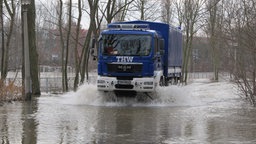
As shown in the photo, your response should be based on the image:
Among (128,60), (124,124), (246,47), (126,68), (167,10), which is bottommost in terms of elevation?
(124,124)

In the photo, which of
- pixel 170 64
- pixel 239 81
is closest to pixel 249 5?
pixel 239 81

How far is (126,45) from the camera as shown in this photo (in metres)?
19.5

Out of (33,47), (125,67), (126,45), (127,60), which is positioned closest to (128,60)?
(127,60)

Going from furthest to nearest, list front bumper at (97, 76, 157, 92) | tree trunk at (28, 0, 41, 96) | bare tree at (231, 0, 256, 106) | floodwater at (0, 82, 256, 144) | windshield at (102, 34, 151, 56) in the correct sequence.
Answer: tree trunk at (28, 0, 41, 96)
windshield at (102, 34, 151, 56)
front bumper at (97, 76, 157, 92)
bare tree at (231, 0, 256, 106)
floodwater at (0, 82, 256, 144)

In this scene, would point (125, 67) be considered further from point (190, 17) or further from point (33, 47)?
point (190, 17)

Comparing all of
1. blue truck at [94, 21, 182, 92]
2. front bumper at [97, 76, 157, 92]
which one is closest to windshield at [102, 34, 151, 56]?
blue truck at [94, 21, 182, 92]

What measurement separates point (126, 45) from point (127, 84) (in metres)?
1.66

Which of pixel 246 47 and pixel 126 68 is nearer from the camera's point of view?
pixel 246 47

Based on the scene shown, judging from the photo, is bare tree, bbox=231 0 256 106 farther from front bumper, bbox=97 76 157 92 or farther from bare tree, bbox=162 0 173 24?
bare tree, bbox=162 0 173 24

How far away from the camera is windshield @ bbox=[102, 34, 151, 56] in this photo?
1944 centimetres

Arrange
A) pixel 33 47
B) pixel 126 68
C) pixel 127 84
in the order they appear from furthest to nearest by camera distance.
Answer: pixel 33 47 < pixel 126 68 < pixel 127 84

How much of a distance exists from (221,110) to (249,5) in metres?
4.05

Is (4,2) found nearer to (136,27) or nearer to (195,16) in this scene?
(136,27)

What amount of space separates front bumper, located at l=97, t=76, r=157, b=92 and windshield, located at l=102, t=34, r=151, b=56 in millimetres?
1114
